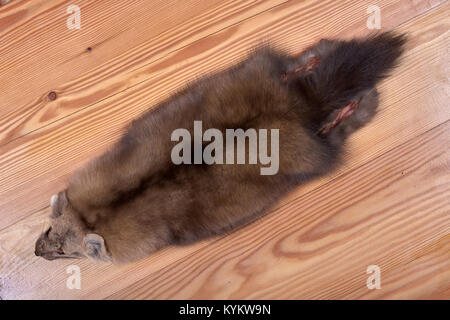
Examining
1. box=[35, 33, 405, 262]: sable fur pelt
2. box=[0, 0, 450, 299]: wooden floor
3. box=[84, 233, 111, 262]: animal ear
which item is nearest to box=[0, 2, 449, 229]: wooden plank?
box=[0, 0, 450, 299]: wooden floor

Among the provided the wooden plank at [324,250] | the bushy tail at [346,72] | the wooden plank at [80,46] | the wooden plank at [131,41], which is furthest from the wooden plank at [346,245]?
the wooden plank at [80,46]

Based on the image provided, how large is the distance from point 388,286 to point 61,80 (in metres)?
1.38

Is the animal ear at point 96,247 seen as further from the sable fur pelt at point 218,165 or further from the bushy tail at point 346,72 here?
the bushy tail at point 346,72

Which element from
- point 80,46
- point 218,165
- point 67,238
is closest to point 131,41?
point 80,46

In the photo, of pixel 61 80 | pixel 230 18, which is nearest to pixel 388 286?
pixel 230 18

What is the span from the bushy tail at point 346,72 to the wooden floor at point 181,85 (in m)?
0.16

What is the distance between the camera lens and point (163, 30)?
117 cm

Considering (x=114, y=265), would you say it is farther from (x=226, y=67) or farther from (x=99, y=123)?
(x=226, y=67)

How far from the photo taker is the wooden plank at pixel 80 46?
1167mm

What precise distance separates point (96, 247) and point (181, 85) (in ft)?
1.95

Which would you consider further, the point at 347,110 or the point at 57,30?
the point at 57,30

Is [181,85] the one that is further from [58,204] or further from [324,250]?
[324,250]

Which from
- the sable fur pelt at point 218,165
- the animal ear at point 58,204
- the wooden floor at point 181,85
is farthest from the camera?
the wooden floor at point 181,85

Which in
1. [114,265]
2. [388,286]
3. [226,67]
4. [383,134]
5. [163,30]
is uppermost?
[163,30]
